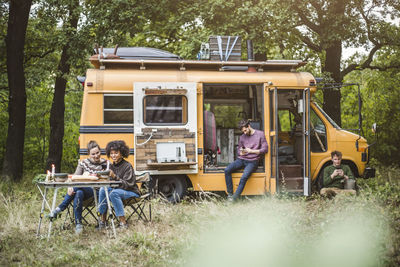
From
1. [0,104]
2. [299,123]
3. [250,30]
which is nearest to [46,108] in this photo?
[0,104]

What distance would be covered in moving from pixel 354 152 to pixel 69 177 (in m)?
5.47

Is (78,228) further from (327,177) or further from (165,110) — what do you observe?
(327,177)

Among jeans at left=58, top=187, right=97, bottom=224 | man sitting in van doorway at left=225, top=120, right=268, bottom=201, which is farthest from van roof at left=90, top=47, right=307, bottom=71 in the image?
jeans at left=58, top=187, right=97, bottom=224

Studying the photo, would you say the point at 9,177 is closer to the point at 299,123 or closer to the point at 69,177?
the point at 69,177

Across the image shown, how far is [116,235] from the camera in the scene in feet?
20.7

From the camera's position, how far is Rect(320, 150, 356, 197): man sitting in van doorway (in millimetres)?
8719

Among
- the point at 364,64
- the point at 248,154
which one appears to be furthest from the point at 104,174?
the point at 364,64

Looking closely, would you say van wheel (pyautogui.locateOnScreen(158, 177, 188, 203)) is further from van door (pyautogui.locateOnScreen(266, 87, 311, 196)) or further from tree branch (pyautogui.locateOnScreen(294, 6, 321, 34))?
tree branch (pyautogui.locateOnScreen(294, 6, 321, 34))

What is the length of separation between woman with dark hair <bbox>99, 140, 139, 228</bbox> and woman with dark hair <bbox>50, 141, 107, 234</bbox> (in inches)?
6.6

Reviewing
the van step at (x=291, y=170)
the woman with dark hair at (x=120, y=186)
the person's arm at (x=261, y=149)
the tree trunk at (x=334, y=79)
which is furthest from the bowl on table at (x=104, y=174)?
the tree trunk at (x=334, y=79)

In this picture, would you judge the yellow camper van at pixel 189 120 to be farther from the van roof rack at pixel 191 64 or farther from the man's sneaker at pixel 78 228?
the man's sneaker at pixel 78 228

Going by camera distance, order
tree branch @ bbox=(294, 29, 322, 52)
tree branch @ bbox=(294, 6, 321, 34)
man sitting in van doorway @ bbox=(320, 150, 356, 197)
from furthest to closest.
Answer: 1. tree branch @ bbox=(294, 29, 322, 52)
2. tree branch @ bbox=(294, 6, 321, 34)
3. man sitting in van doorway @ bbox=(320, 150, 356, 197)

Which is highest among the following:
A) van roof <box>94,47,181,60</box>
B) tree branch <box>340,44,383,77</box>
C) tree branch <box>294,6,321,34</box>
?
tree branch <box>294,6,321,34</box>

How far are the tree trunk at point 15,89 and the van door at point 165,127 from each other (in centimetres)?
461
